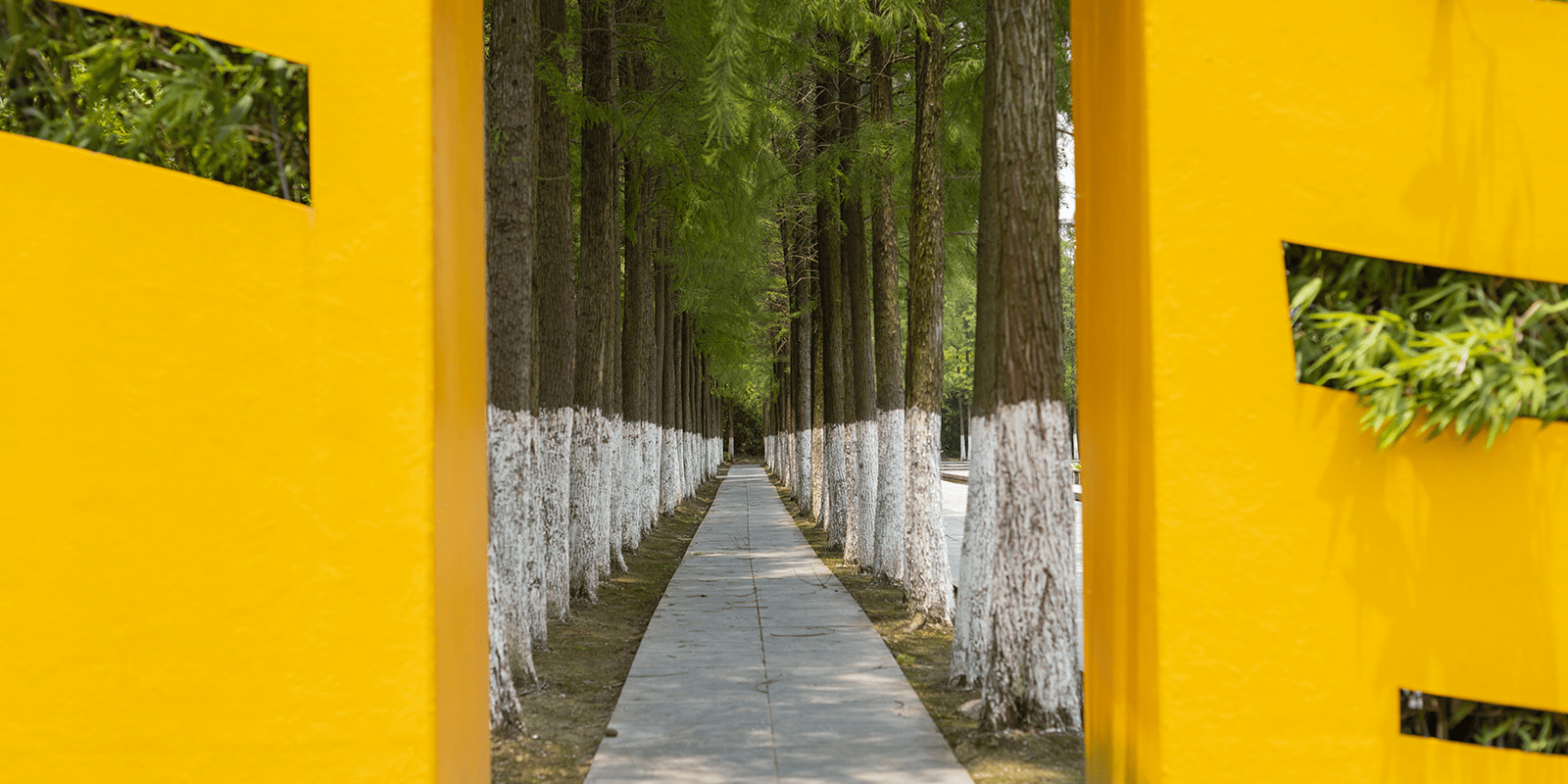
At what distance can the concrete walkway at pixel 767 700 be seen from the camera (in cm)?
707

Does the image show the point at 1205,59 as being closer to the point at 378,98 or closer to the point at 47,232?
the point at 378,98

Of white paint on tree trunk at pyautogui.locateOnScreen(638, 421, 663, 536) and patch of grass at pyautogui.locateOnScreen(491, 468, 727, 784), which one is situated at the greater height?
white paint on tree trunk at pyautogui.locateOnScreen(638, 421, 663, 536)

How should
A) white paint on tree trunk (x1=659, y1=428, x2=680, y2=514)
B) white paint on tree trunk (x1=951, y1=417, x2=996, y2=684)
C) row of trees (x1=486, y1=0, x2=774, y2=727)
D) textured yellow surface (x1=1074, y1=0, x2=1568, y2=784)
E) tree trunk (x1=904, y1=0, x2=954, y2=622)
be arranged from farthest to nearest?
white paint on tree trunk (x1=659, y1=428, x2=680, y2=514), tree trunk (x1=904, y1=0, x2=954, y2=622), row of trees (x1=486, y1=0, x2=774, y2=727), white paint on tree trunk (x1=951, y1=417, x2=996, y2=684), textured yellow surface (x1=1074, y1=0, x2=1568, y2=784)

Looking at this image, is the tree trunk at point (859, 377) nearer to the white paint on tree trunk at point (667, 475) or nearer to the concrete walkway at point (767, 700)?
the concrete walkway at point (767, 700)

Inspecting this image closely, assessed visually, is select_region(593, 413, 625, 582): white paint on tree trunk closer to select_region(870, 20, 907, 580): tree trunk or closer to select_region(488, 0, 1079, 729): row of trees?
select_region(488, 0, 1079, 729): row of trees

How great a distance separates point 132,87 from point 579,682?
658 cm

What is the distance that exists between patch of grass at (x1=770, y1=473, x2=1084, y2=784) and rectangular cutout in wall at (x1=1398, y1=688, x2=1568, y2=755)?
219cm

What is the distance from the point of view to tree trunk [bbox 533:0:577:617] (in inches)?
478

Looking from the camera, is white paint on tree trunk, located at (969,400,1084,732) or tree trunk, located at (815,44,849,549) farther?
tree trunk, located at (815,44,849,549)

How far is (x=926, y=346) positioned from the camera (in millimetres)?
12828

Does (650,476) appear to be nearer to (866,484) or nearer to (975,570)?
(866,484)

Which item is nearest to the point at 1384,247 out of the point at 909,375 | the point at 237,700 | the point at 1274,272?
the point at 1274,272

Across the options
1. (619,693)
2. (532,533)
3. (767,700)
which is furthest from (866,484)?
(767,700)

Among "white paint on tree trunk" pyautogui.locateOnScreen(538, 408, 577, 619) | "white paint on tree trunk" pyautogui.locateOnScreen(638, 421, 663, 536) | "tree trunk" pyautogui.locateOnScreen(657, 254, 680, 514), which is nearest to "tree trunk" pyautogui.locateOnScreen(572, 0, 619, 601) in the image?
"white paint on tree trunk" pyautogui.locateOnScreen(538, 408, 577, 619)
